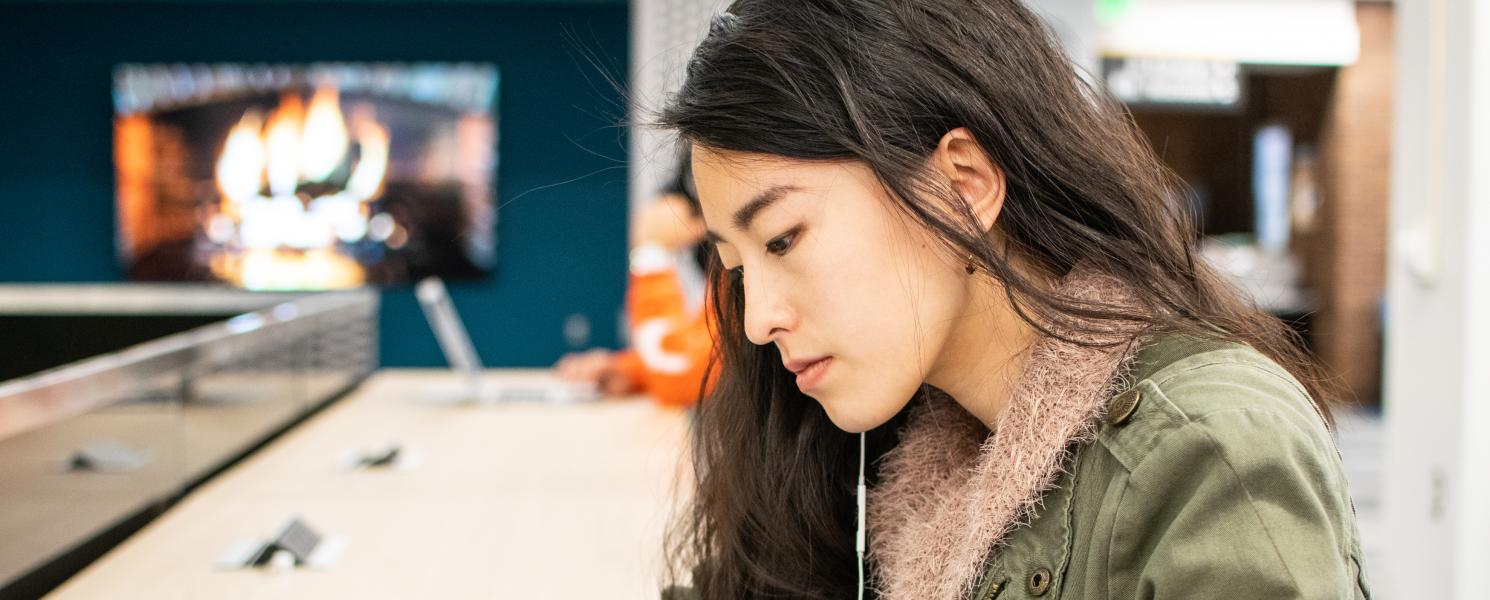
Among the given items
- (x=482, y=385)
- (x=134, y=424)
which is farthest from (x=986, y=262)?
(x=482, y=385)

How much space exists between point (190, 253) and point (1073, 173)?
649cm

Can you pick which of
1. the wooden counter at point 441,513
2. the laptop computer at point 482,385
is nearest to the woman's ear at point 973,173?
the wooden counter at point 441,513

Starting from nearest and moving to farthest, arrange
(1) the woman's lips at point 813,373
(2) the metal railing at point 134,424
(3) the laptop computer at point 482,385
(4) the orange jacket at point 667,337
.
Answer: (1) the woman's lips at point 813,373 < (2) the metal railing at point 134,424 < (4) the orange jacket at point 667,337 < (3) the laptop computer at point 482,385

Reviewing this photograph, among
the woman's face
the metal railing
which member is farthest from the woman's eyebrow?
the metal railing

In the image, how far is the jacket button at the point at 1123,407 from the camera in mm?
767

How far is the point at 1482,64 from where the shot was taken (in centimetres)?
216

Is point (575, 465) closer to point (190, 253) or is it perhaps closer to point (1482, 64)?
point (1482, 64)

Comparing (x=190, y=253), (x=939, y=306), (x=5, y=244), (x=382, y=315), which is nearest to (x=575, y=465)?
(x=939, y=306)

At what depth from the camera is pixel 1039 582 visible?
31.7 inches

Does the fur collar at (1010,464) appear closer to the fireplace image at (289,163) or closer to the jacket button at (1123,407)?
the jacket button at (1123,407)

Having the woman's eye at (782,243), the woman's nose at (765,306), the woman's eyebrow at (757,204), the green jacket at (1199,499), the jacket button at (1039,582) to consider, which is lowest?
the jacket button at (1039,582)

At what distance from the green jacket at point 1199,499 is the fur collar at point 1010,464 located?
0.02 meters

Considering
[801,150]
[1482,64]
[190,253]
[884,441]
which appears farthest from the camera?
[190,253]

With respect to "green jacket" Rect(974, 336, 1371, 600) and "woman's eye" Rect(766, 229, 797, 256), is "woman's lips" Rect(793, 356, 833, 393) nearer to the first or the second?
"woman's eye" Rect(766, 229, 797, 256)
